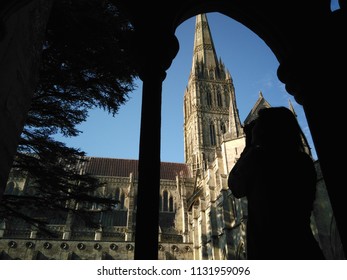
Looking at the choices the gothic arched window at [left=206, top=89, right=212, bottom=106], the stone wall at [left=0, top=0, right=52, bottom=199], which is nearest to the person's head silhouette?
the stone wall at [left=0, top=0, right=52, bottom=199]

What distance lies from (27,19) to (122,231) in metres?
30.4

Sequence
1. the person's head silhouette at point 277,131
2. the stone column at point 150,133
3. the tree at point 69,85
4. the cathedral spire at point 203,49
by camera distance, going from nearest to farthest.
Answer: the person's head silhouette at point 277,131
the stone column at point 150,133
the tree at point 69,85
the cathedral spire at point 203,49

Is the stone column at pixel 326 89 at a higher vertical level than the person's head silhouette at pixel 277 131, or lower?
higher

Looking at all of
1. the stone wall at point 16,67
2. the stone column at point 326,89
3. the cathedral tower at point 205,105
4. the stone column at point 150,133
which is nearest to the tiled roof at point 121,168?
the cathedral tower at point 205,105

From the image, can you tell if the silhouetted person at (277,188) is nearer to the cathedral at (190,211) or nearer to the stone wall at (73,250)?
the cathedral at (190,211)

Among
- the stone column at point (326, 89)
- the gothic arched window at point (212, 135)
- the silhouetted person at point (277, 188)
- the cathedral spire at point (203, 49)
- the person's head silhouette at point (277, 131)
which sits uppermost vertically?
the cathedral spire at point (203, 49)

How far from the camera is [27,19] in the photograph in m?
3.82

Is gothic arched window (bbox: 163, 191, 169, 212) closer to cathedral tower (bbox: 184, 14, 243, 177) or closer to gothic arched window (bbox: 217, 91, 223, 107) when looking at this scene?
cathedral tower (bbox: 184, 14, 243, 177)

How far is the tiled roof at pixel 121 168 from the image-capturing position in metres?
39.1

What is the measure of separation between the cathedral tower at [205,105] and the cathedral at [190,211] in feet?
0.58

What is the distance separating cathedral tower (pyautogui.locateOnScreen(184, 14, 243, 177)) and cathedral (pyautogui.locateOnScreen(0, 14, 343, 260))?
0.58ft

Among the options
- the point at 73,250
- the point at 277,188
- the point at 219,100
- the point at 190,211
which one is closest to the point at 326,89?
the point at 277,188

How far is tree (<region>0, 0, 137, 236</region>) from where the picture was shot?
5961 millimetres

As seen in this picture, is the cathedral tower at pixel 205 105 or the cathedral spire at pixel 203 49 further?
the cathedral spire at pixel 203 49
